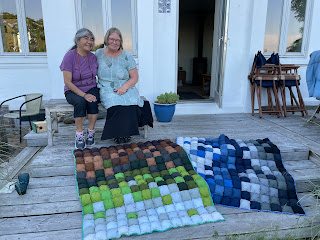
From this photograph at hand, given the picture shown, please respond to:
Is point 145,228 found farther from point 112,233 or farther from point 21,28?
point 21,28

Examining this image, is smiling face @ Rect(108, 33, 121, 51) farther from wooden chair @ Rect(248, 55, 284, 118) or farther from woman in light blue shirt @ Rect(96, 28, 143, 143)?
wooden chair @ Rect(248, 55, 284, 118)

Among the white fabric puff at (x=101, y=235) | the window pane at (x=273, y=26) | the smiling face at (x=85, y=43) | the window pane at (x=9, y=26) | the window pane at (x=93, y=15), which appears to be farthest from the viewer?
the window pane at (x=273, y=26)

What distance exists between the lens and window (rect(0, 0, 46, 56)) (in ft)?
13.4

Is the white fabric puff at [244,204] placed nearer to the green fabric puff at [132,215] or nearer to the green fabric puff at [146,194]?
the green fabric puff at [146,194]

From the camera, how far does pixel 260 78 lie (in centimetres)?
395

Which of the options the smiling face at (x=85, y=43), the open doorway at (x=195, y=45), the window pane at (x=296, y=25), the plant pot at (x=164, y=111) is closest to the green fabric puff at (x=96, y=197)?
the smiling face at (x=85, y=43)

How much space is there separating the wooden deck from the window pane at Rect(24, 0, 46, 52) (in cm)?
167

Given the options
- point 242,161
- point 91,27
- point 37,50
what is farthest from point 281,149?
point 37,50

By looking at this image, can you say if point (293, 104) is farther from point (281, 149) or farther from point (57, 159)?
point (57, 159)

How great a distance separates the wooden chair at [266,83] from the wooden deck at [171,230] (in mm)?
586

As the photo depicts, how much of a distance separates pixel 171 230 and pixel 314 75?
2.93 metres

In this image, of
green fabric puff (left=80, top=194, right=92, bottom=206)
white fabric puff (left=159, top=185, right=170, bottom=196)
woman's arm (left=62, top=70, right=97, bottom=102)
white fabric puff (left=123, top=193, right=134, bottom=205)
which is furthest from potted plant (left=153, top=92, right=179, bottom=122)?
green fabric puff (left=80, top=194, right=92, bottom=206)

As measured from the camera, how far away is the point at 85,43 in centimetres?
258

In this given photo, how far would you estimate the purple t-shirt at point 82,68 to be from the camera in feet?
8.42
